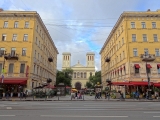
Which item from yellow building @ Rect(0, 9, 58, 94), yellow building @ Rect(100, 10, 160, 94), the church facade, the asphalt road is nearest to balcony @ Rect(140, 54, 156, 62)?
yellow building @ Rect(100, 10, 160, 94)

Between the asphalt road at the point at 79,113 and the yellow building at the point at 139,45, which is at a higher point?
the yellow building at the point at 139,45

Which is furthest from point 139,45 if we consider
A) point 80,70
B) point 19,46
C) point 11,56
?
point 80,70

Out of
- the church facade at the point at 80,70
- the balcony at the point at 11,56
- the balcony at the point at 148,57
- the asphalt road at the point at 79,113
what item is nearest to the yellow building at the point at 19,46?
the balcony at the point at 11,56

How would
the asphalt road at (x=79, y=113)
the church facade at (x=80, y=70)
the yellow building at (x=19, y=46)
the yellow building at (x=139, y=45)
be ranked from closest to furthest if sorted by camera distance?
1. the asphalt road at (x=79, y=113)
2. the yellow building at (x=139, y=45)
3. the yellow building at (x=19, y=46)
4. the church facade at (x=80, y=70)

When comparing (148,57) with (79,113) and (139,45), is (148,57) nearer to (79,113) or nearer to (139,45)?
(139,45)

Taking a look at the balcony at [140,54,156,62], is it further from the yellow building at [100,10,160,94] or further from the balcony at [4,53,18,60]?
the balcony at [4,53,18,60]

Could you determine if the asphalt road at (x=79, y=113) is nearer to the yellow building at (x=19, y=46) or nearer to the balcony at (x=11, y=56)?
the yellow building at (x=19, y=46)

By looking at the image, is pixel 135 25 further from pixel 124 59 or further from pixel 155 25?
pixel 124 59

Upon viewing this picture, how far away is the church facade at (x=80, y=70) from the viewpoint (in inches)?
4358

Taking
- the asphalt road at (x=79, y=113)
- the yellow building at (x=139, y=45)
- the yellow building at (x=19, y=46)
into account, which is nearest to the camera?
the asphalt road at (x=79, y=113)

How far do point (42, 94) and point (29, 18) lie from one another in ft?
56.3

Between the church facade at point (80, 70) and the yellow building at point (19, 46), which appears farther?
the church facade at point (80, 70)

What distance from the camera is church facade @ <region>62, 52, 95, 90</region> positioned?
4358 inches

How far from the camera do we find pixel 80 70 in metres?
113
